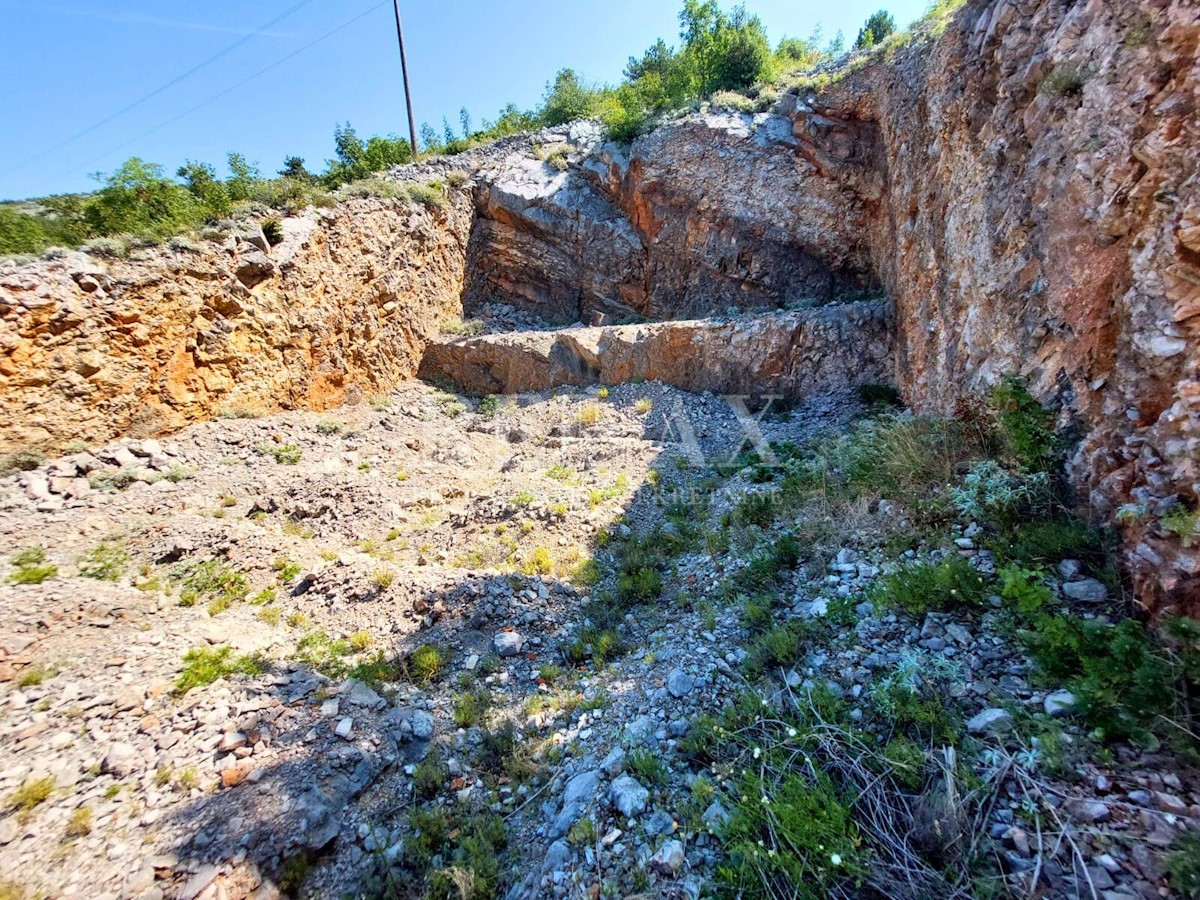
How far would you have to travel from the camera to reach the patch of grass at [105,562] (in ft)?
16.7

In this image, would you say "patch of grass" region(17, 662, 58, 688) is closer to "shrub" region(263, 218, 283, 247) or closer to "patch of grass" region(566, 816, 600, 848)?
"patch of grass" region(566, 816, 600, 848)

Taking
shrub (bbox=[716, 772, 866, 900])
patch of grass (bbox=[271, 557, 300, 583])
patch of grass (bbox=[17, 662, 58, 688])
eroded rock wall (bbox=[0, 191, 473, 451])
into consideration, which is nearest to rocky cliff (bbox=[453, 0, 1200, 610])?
shrub (bbox=[716, 772, 866, 900])

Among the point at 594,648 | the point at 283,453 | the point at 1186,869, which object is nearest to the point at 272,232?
the point at 283,453

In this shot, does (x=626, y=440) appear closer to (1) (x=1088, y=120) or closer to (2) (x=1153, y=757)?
(1) (x=1088, y=120)

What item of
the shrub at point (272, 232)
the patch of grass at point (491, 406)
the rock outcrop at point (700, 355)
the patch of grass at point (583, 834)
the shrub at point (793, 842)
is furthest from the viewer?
the patch of grass at point (491, 406)

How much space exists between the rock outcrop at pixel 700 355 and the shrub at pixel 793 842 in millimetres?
8083

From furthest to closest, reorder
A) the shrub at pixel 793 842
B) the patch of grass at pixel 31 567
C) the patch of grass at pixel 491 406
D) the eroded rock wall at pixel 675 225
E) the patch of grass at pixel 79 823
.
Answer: the eroded rock wall at pixel 675 225 < the patch of grass at pixel 491 406 < the patch of grass at pixel 31 567 < the patch of grass at pixel 79 823 < the shrub at pixel 793 842

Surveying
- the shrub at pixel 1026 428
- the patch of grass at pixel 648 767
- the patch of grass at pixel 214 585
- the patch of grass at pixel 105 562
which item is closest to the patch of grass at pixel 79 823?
the patch of grass at pixel 214 585

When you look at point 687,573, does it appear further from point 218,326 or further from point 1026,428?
point 218,326

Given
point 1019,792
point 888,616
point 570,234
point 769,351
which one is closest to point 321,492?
point 888,616

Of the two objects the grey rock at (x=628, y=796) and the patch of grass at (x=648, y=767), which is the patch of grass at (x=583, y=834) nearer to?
the grey rock at (x=628, y=796)

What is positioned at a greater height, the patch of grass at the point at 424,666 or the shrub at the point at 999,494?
the shrub at the point at 999,494

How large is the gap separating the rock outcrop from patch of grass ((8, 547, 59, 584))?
7.08 meters

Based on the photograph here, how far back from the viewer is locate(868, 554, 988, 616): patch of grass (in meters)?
3.01
